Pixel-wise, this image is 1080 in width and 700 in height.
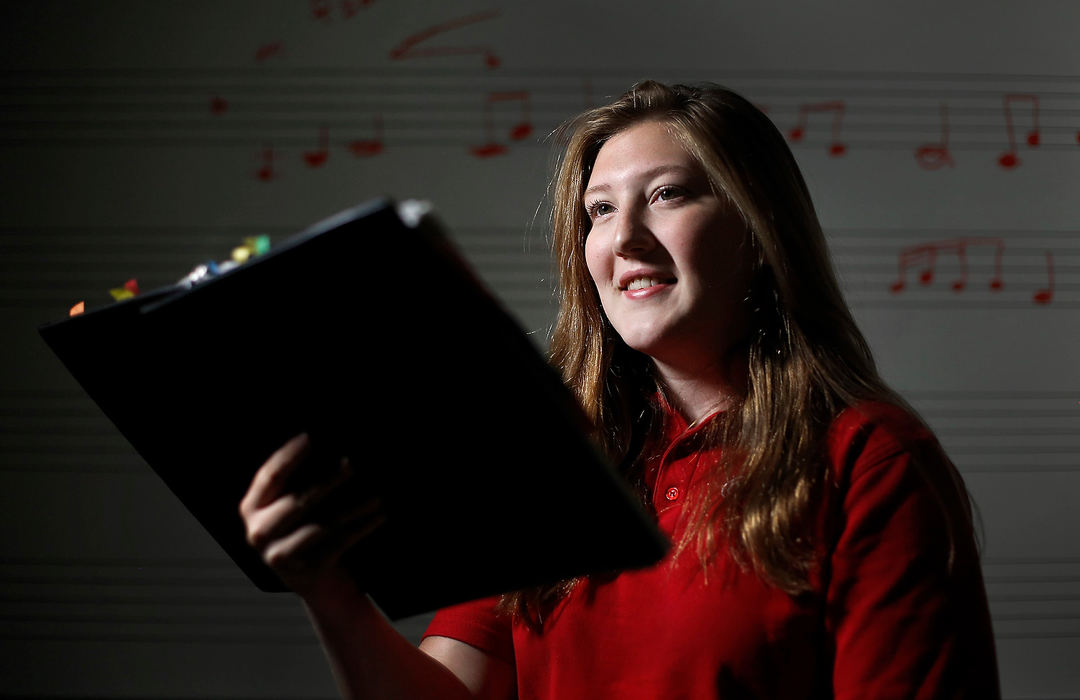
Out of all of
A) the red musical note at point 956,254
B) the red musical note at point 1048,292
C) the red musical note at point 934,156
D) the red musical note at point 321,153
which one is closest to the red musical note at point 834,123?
the red musical note at point 934,156

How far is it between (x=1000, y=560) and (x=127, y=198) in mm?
1971

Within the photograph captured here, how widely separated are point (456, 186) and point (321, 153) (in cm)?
30

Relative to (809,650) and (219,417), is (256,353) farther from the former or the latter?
(809,650)

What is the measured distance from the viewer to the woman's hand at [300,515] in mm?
609

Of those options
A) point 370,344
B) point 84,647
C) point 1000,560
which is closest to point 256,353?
point 370,344

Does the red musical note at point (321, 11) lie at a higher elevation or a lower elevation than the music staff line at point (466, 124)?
higher

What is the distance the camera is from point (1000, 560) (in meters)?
1.78

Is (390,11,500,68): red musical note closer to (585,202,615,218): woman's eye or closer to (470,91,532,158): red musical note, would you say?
(470,91,532,158): red musical note

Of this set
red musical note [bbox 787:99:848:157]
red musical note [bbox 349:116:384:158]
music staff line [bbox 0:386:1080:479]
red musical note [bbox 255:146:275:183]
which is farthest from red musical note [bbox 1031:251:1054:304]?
red musical note [bbox 255:146:275:183]

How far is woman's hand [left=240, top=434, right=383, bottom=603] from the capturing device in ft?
2.00

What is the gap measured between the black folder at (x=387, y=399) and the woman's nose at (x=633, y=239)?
41 cm

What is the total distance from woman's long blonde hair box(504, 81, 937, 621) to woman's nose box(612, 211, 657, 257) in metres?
0.09

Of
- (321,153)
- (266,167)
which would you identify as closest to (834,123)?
(321,153)

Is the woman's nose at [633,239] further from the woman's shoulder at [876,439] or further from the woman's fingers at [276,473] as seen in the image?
the woman's fingers at [276,473]
